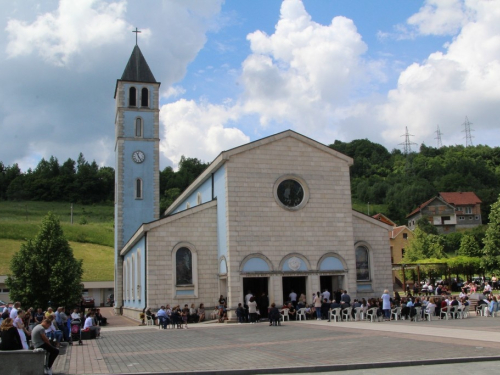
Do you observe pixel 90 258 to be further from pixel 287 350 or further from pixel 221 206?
pixel 287 350

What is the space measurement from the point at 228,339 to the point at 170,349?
2960mm

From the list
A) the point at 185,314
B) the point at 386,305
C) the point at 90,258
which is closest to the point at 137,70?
the point at 185,314

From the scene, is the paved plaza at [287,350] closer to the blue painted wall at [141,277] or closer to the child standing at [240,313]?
the child standing at [240,313]

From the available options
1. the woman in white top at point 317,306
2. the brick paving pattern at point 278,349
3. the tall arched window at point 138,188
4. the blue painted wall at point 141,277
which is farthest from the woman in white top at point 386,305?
the tall arched window at point 138,188

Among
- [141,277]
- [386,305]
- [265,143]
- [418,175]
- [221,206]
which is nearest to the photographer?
[386,305]

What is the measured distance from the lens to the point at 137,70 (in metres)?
49.1

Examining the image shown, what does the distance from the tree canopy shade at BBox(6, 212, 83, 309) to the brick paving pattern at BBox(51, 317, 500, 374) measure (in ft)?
59.3

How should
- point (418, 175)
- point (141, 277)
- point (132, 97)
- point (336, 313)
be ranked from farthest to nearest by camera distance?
point (418, 175) → point (132, 97) → point (141, 277) → point (336, 313)

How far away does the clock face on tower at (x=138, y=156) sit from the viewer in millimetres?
46266

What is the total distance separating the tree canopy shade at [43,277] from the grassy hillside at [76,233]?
20.2 metres

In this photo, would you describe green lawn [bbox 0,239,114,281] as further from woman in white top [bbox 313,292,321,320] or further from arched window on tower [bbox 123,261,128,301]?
woman in white top [bbox 313,292,321,320]

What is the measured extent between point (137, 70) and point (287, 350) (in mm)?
38809

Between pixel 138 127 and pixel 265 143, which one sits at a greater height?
pixel 138 127

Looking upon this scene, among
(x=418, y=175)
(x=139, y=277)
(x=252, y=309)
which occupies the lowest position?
(x=252, y=309)
